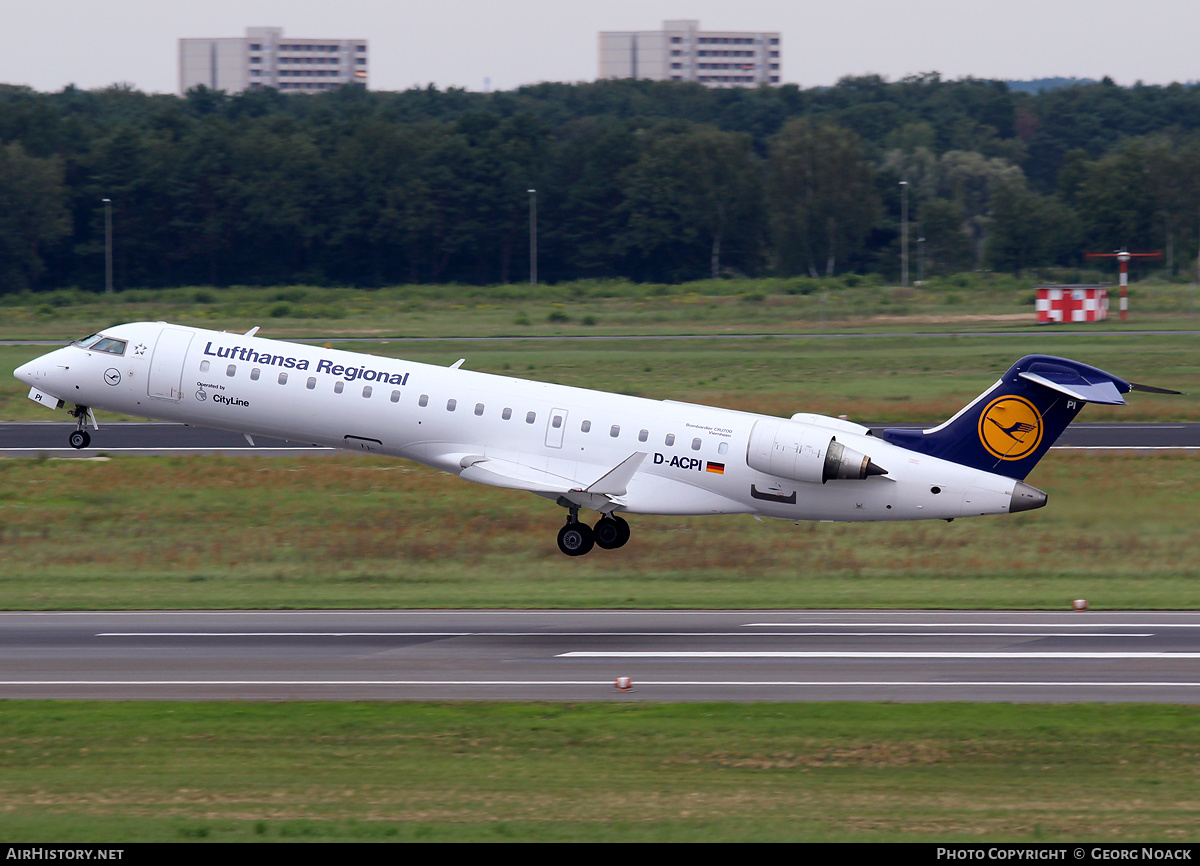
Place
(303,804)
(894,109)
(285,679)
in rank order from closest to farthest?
(303,804) → (285,679) → (894,109)

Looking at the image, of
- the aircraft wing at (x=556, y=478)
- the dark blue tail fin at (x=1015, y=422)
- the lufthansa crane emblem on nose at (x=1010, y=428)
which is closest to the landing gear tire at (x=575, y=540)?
the aircraft wing at (x=556, y=478)

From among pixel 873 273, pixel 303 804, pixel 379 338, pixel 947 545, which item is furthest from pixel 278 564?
pixel 873 273

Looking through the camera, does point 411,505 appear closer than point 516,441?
No

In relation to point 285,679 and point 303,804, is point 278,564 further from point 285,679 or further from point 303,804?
point 303,804

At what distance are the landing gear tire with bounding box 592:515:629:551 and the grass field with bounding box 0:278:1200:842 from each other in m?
0.79

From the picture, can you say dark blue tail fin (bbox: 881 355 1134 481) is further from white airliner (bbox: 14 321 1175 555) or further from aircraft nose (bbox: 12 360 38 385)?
aircraft nose (bbox: 12 360 38 385)

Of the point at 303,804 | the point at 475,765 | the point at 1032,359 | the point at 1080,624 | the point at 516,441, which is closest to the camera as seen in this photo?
the point at 303,804

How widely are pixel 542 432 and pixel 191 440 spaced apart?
2145 centimetres

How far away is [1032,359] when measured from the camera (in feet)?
92.3

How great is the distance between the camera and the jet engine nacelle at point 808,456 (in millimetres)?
29016

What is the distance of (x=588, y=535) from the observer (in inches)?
1222

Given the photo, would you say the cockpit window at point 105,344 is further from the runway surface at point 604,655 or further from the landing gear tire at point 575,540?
the landing gear tire at point 575,540

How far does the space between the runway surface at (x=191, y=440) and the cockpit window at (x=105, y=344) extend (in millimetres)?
10783

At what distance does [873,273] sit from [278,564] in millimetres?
→ 98997
